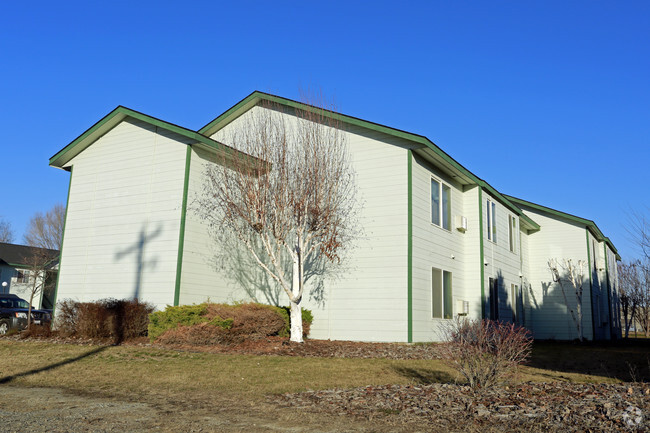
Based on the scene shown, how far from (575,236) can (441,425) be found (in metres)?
23.7

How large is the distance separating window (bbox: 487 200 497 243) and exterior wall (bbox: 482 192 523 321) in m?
0.13

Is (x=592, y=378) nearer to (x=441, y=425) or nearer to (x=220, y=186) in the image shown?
(x=441, y=425)

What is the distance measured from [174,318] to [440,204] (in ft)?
31.2

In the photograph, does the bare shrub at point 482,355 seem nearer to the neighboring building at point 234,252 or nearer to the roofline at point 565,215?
the neighboring building at point 234,252

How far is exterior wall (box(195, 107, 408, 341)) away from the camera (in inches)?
637

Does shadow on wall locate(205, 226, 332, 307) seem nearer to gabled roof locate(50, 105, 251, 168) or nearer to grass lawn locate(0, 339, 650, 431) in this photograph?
gabled roof locate(50, 105, 251, 168)

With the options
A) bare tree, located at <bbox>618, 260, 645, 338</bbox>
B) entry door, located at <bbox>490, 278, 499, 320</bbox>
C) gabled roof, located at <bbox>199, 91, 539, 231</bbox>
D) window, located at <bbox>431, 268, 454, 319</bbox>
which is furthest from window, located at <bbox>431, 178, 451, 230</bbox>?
bare tree, located at <bbox>618, 260, 645, 338</bbox>

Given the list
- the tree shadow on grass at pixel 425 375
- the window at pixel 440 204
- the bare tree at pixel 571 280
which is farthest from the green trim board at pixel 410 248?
the bare tree at pixel 571 280

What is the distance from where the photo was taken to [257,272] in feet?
61.8

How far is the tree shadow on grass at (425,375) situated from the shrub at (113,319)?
7917 millimetres

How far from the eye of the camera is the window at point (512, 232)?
2491 centimetres

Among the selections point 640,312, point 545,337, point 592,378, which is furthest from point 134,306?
point 640,312

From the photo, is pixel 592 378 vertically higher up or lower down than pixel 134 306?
lower down

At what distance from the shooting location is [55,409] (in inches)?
275
